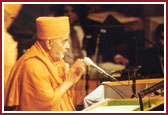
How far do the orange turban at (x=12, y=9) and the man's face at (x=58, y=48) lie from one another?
65 cm

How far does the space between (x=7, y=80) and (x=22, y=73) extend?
256 mm

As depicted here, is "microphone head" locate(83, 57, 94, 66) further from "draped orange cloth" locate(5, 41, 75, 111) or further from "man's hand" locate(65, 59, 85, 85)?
"draped orange cloth" locate(5, 41, 75, 111)

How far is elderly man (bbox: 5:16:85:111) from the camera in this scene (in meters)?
3.66

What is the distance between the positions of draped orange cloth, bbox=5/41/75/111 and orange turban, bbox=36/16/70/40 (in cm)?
17

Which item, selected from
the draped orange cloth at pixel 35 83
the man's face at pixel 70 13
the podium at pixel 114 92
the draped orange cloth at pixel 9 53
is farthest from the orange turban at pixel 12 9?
the podium at pixel 114 92

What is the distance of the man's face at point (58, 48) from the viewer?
376 centimetres

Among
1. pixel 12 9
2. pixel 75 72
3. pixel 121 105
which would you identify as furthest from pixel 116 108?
pixel 12 9

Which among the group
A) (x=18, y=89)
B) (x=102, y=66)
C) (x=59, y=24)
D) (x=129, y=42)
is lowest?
(x=18, y=89)

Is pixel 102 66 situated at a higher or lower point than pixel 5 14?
lower

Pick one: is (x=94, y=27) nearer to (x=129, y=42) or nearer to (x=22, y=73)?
(x=129, y=42)

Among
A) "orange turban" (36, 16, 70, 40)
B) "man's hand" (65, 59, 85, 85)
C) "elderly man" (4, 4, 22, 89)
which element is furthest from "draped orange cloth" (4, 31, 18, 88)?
"man's hand" (65, 59, 85, 85)

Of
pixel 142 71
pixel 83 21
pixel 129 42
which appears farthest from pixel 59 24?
pixel 142 71

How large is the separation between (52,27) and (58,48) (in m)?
0.30

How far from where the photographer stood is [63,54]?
3803 millimetres
